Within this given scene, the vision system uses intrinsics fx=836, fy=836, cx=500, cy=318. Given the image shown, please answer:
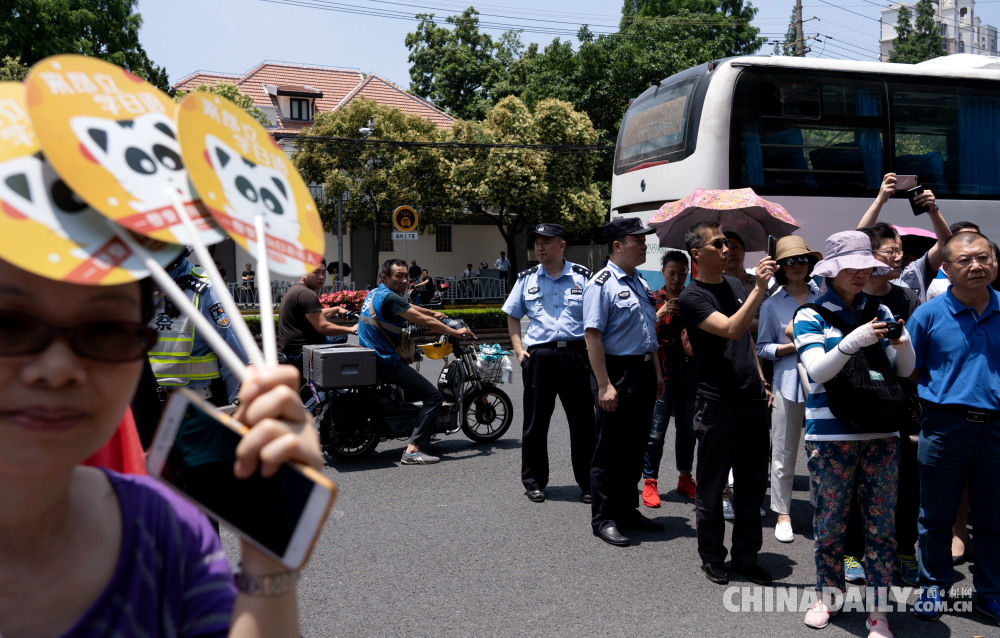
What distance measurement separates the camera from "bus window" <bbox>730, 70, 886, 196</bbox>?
938 centimetres

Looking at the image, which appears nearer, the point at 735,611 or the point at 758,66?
the point at 735,611

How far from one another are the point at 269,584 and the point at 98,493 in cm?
30

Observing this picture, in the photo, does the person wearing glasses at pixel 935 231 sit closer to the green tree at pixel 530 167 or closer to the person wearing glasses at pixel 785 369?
the person wearing glasses at pixel 785 369

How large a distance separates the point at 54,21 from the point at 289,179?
27.7 meters

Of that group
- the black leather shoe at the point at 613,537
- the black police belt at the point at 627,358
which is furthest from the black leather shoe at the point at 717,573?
the black police belt at the point at 627,358

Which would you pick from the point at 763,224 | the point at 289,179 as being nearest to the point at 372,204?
the point at 763,224

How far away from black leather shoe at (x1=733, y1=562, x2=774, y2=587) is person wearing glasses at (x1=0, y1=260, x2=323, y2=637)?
152 inches

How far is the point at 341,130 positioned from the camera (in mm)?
28719

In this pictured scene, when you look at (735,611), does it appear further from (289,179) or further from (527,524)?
(289,179)

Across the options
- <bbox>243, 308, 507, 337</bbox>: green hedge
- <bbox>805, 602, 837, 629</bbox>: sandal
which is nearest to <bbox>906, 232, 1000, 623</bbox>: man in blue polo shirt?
<bbox>805, 602, 837, 629</bbox>: sandal

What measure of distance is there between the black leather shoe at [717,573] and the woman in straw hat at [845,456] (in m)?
0.58

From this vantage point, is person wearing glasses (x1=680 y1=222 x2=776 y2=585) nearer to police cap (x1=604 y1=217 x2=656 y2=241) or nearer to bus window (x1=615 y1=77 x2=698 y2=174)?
police cap (x1=604 y1=217 x2=656 y2=241)

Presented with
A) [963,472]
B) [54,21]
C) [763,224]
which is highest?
[54,21]

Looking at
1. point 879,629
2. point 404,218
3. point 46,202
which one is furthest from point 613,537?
point 404,218
